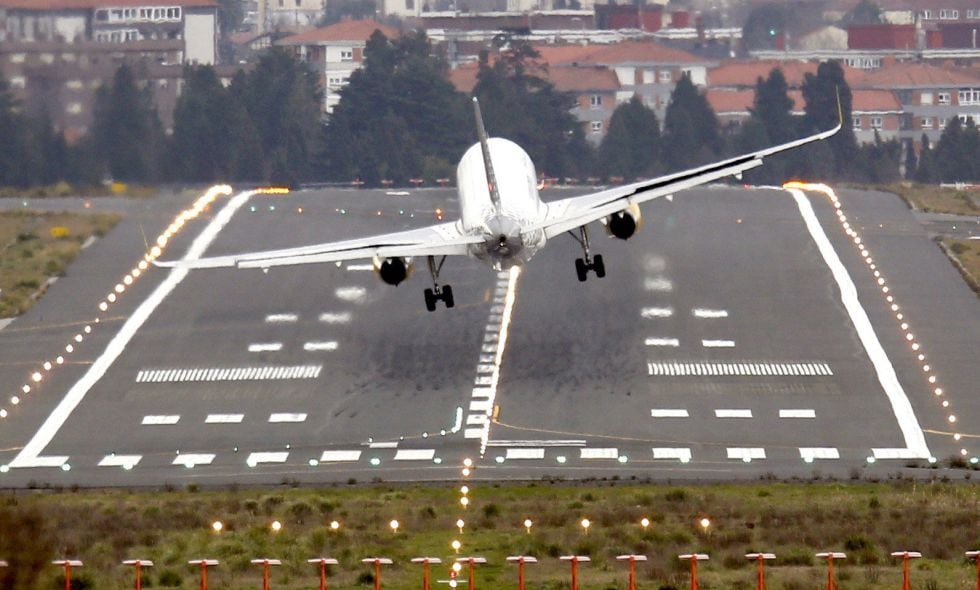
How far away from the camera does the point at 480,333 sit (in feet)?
291

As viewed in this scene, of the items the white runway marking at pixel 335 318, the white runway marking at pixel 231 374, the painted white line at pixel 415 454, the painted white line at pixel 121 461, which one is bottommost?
the painted white line at pixel 121 461

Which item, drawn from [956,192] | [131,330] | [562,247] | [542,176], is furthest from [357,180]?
[131,330]

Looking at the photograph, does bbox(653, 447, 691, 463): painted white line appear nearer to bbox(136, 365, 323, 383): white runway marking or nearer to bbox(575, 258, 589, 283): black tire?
bbox(575, 258, 589, 283): black tire

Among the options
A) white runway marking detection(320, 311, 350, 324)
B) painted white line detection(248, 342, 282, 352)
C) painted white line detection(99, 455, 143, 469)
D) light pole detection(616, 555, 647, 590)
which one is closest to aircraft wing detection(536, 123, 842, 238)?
white runway marking detection(320, 311, 350, 324)

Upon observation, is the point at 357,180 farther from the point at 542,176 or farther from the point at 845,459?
the point at 845,459

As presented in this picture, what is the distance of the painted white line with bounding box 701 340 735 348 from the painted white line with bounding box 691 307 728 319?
12.5 feet

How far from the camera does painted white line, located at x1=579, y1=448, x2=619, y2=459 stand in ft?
238

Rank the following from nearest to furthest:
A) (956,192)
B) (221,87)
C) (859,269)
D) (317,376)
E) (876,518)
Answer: (876,518)
(317,376)
(859,269)
(956,192)
(221,87)

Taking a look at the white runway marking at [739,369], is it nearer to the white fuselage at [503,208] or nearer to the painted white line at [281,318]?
the white fuselage at [503,208]

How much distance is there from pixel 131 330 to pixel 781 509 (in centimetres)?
3469

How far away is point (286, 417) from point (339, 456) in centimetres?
526

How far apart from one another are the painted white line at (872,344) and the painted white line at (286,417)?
59.5 ft

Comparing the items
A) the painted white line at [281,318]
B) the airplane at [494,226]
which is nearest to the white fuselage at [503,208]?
the airplane at [494,226]

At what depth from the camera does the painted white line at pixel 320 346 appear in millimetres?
87438
